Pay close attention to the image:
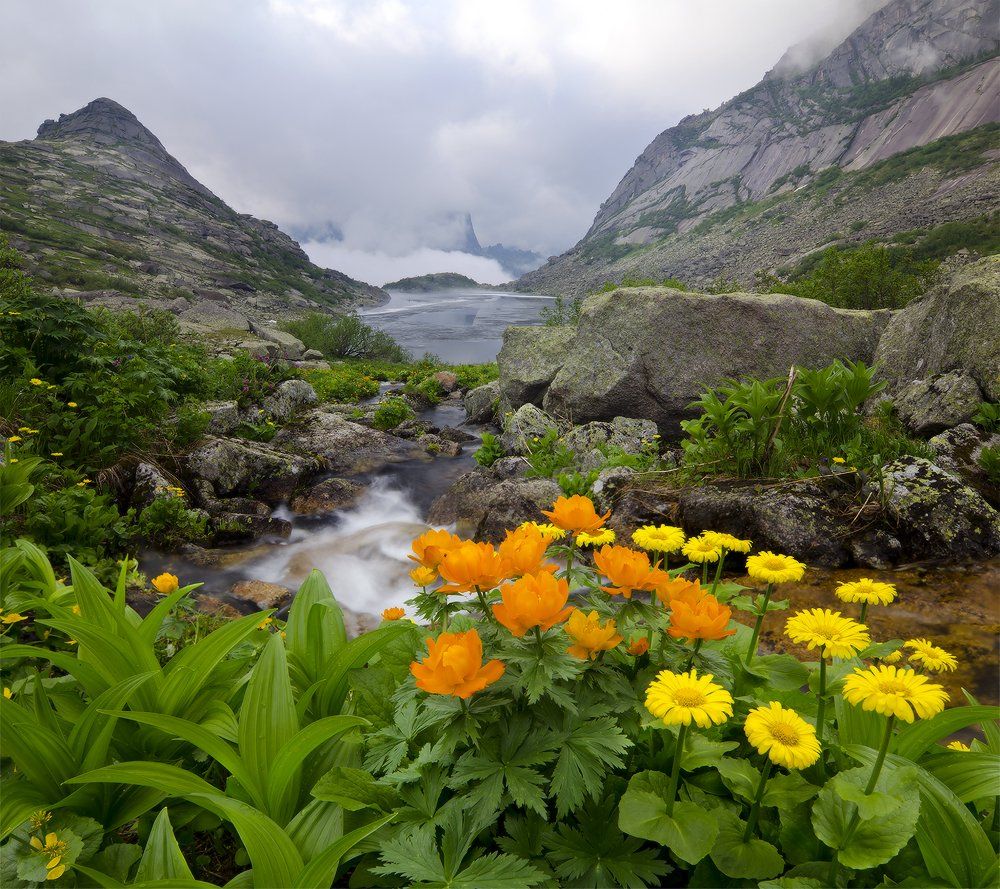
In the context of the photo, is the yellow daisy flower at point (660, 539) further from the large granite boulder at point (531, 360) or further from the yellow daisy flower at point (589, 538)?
the large granite boulder at point (531, 360)

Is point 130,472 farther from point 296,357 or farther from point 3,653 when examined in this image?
point 296,357

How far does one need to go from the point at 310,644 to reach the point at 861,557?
168 inches

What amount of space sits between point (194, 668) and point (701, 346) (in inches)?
343

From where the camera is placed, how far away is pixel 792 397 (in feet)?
16.8

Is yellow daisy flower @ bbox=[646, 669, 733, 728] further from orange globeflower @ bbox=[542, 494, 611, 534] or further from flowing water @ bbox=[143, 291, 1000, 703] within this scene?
flowing water @ bbox=[143, 291, 1000, 703]

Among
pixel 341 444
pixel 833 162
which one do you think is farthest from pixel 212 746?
pixel 833 162

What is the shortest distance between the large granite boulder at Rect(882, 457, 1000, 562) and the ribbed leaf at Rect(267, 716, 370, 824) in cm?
460

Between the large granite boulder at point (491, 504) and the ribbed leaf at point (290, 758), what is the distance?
430 centimetres

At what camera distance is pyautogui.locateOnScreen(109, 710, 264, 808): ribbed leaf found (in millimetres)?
1463

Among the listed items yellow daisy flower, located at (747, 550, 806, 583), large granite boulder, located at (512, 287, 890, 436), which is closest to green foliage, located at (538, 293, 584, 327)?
large granite boulder, located at (512, 287, 890, 436)

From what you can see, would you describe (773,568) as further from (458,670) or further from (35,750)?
(35,750)

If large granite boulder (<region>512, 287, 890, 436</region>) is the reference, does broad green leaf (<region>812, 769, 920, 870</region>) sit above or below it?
below

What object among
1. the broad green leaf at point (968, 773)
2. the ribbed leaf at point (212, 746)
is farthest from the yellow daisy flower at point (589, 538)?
the ribbed leaf at point (212, 746)

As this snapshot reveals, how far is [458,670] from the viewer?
1.06 metres
